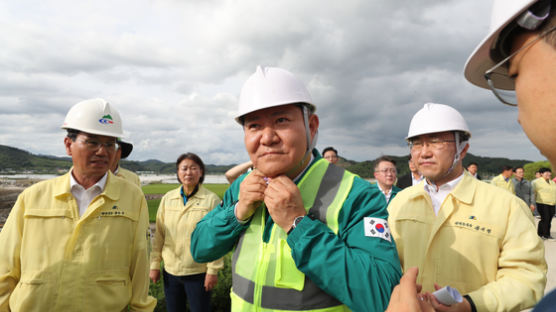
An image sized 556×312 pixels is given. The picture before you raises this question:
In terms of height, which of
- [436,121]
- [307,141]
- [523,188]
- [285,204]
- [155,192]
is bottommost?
[155,192]

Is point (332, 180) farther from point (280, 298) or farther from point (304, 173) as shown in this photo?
point (280, 298)

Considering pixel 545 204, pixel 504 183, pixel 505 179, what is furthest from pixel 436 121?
pixel 545 204

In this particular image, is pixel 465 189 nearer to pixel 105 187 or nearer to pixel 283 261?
pixel 283 261

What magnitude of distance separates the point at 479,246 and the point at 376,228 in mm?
1569

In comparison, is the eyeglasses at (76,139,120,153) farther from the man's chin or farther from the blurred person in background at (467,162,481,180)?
the blurred person in background at (467,162,481,180)

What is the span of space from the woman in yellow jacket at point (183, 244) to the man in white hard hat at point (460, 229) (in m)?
3.27

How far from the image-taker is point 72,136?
2.96m

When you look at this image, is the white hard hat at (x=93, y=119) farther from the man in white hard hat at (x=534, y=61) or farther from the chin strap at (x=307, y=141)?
the man in white hard hat at (x=534, y=61)

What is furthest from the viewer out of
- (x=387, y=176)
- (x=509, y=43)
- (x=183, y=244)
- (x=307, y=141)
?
(x=387, y=176)

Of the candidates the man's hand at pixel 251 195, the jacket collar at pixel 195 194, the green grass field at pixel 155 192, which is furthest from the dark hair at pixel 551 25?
the green grass field at pixel 155 192

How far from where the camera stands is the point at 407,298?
4.34 feet

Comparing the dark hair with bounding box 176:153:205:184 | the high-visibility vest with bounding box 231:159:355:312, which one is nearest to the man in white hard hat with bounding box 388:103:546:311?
the high-visibility vest with bounding box 231:159:355:312

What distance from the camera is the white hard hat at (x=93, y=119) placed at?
2.92 meters

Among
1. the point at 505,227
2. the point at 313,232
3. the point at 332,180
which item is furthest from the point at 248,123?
the point at 505,227
